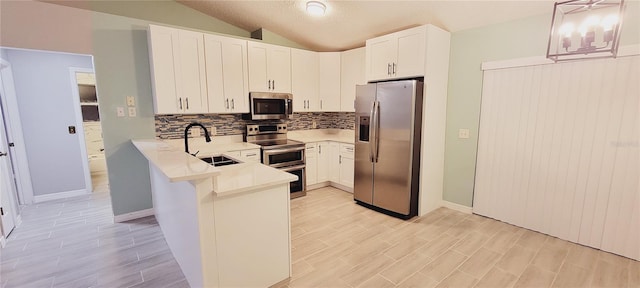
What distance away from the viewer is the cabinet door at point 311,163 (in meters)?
4.34

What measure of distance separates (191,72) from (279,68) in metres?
1.28

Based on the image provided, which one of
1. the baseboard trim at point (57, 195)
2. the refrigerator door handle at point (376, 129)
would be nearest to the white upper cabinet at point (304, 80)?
the refrigerator door handle at point (376, 129)

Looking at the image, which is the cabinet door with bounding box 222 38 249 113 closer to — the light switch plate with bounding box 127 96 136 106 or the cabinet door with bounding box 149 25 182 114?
the cabinet door with bounding box 149 25 182 114

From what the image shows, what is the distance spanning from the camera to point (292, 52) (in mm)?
4285

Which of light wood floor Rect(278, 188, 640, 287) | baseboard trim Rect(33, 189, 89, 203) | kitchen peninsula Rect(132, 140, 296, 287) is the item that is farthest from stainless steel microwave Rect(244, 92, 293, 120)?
baseboard trim Rect(33, 189, 89, 203)

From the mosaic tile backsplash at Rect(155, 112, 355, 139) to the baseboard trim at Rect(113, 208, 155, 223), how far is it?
0.97 m

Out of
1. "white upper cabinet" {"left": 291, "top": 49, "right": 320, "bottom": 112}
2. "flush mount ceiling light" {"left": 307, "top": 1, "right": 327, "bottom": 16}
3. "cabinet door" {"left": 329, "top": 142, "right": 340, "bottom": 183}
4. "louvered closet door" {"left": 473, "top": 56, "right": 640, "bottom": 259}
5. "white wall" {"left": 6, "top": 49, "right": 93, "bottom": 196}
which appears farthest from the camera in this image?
"cabinet door" {"left": 329, "top": 142, "right": 340, "bottom": 183}

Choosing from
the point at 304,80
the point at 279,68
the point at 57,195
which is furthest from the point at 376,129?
the point at 57,195

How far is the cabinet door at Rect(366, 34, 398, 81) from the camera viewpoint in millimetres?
3485

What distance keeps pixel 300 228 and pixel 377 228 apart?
35.1 inches

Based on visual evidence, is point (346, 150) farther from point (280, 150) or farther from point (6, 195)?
point (6, 195)

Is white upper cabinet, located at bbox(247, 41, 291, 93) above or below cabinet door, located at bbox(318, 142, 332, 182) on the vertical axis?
above

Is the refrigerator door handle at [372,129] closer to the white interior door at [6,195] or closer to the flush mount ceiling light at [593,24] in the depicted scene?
the flush mount ceiling light at [593,24]

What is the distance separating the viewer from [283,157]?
4027 millimetres
